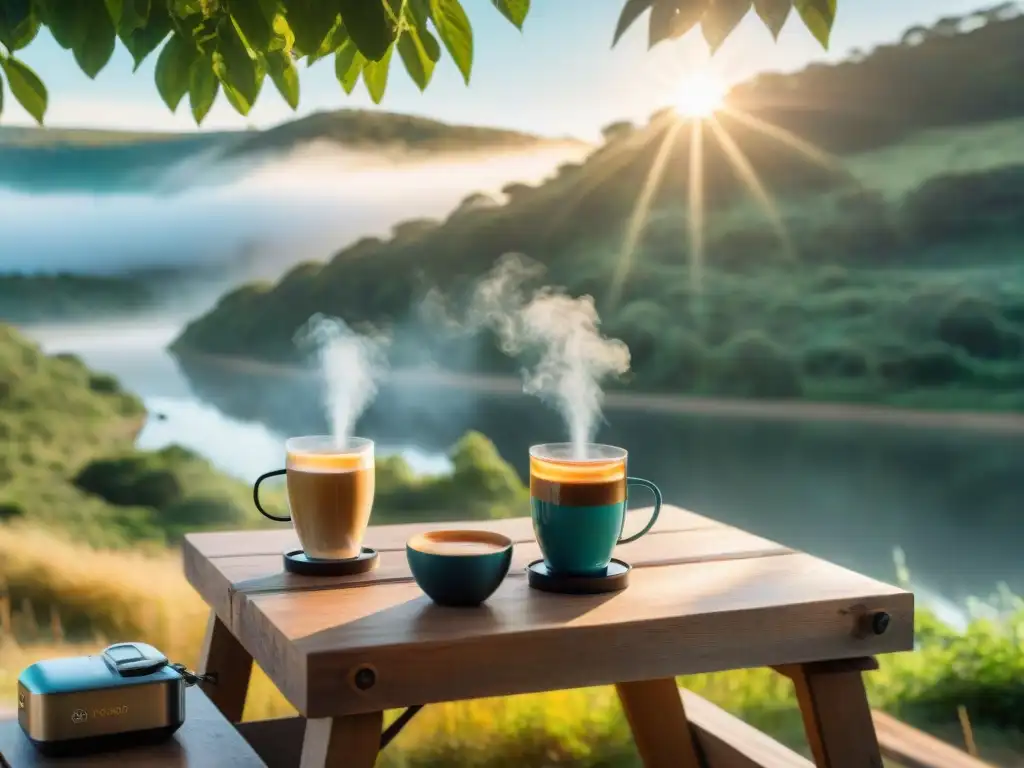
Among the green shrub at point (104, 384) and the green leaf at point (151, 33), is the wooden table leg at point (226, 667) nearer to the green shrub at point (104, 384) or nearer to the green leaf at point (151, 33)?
the green leaf at point (151, 33)

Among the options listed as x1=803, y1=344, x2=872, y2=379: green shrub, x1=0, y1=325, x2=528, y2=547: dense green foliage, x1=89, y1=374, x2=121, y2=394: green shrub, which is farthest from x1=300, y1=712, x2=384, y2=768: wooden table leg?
x1=803, y1=344, x2=872, y2=379: green shrub

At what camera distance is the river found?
367 centimetres

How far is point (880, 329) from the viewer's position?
3971 mm

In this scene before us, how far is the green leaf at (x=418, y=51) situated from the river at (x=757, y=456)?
226 cm

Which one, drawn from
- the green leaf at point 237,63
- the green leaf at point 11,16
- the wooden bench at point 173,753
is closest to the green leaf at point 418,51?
the green leaf at point 237,63

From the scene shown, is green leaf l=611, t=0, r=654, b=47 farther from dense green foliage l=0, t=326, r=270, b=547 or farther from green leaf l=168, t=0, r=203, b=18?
dense green foliage l=0, t=326, r=270, b=547

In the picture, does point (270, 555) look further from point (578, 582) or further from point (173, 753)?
point (578, 582)

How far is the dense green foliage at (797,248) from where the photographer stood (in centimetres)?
388

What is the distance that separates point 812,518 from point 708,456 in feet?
1.27

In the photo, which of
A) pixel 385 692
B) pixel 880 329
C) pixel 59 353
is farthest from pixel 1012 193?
pixel 385 692

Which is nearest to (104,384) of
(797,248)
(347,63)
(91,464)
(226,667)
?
(91,464)

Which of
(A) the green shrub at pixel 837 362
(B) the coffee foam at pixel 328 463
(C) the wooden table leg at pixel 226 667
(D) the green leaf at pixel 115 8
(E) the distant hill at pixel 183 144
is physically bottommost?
(C) the wooden table leg at pixel 226 667

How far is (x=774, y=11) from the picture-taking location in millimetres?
1349

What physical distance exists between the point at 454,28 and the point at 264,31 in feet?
0.97
